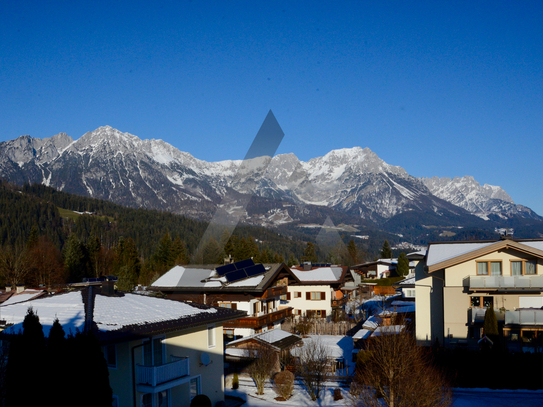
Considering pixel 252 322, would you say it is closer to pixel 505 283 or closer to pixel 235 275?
pixel 235 275

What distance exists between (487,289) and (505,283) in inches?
37.1

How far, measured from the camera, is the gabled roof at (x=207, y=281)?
35594mm

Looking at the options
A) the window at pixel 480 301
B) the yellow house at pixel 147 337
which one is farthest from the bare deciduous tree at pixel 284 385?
the window at pixel 480 301

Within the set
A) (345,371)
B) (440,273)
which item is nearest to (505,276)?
(440,273)

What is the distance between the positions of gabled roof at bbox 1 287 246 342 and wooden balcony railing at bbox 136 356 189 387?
1095mm

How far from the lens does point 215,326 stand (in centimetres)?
1920

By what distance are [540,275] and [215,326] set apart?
17350 mm

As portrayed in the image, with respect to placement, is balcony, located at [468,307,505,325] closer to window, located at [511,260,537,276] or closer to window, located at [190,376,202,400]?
window, located at [511,260,537,276]

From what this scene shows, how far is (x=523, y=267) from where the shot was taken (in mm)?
25641

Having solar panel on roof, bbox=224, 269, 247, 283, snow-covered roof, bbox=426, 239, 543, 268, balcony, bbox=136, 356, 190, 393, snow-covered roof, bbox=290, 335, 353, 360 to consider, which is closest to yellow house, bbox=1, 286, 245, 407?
balcony, bbox=136, 356, 190, 393

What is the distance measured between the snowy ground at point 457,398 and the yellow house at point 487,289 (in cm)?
382

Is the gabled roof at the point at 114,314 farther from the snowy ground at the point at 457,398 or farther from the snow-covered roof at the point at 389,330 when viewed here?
the snow-covered roof at the point at 389,330

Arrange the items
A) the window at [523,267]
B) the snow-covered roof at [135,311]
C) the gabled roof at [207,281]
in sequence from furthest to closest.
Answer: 1. the gabled roof at [207,281]
2. the window at [523,267]
3. the snow-covered roof at [135,311]

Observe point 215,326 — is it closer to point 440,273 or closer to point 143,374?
point 143,374
